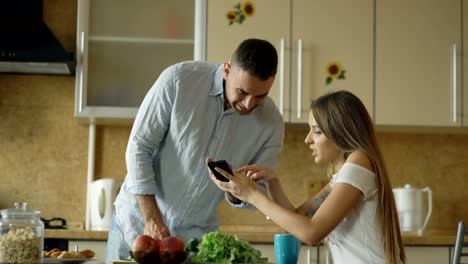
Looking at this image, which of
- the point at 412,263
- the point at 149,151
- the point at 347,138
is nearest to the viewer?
the point at 347,138

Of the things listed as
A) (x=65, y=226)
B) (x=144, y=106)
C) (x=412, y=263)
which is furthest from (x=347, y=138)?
(x=65, y=226)

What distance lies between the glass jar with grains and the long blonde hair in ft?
2.89

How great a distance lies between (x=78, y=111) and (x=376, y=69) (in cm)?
142

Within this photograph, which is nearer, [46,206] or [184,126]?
[184,126]

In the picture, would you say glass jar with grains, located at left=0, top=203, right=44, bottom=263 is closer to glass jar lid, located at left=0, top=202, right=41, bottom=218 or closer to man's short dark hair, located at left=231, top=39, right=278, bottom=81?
glass jar lid, located at left=0, top=202, right=41, bottom=218

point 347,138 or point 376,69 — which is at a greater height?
point 376,69

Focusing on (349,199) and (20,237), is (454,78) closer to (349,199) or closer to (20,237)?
(349,199)

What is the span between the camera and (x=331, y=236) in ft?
7.53

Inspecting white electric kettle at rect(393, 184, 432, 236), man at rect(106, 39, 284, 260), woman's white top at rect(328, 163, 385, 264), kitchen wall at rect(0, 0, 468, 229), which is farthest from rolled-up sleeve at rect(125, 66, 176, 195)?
white electric kettle at rect(393, 184, 432, 236)

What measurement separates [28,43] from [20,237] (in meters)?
2.24

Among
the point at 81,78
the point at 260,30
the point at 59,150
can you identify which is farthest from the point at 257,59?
the point at 59,150

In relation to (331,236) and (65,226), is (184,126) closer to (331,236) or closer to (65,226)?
(331,236)

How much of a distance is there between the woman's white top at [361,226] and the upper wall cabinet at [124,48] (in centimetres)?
184

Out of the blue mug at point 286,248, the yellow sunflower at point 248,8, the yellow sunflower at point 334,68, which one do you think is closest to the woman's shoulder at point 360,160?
the blue mug at point 286,248
